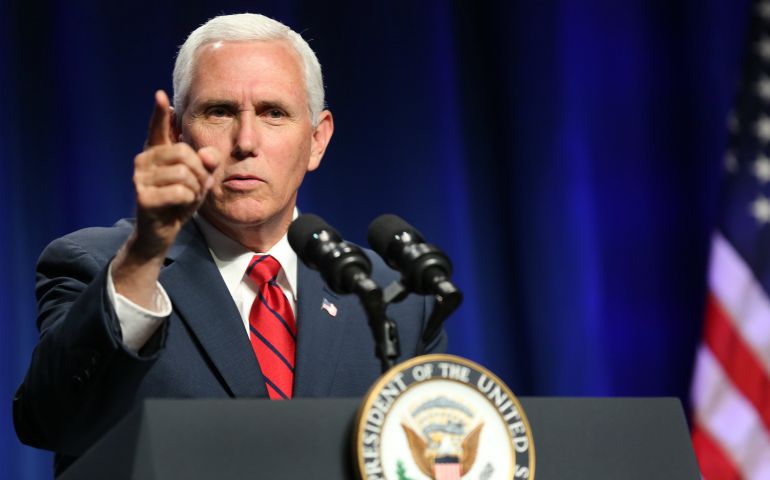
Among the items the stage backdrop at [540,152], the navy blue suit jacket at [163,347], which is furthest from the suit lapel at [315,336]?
the stage backdrop at [540,152]

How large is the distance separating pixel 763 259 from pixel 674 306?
31 centimetres

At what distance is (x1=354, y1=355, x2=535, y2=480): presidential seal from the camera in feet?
3.52

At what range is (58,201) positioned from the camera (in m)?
2.90

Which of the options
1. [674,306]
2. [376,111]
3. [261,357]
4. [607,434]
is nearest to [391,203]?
[376,111]

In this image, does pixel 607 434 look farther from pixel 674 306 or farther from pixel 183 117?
pixel 674 306

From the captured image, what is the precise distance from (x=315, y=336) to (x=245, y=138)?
0.39 metres

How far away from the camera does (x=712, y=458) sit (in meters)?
3.16

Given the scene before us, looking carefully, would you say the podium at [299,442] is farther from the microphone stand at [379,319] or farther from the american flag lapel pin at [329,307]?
the american flag lapel pin at [329,307]

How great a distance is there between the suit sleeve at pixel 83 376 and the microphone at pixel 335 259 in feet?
0.76

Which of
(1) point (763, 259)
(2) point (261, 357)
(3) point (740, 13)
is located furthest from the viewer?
(3) point (740, 13)

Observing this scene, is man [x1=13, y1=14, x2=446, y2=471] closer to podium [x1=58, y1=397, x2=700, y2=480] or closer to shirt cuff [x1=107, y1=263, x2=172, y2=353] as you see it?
shirt cuff [x1=107, y1=263, x2=172, y2=353]

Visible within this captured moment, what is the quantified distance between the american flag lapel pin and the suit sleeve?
52 centimetres

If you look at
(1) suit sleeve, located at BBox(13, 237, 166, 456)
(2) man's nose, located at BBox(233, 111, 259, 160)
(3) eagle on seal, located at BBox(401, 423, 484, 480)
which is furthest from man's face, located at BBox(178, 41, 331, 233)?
(3) eagle on seal, located at BBox(401, 423, 484, 480)

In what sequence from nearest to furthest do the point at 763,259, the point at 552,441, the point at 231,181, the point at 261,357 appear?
the point at 552,441 → the point at 261,357 → the point at 231,181 → the point at 763,259
